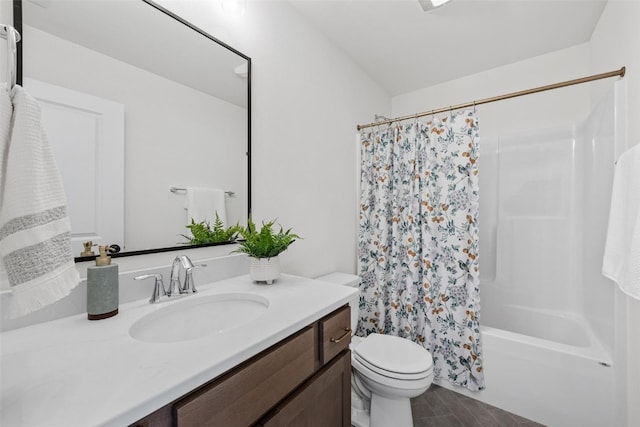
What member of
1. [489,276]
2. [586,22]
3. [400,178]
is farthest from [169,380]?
[586,22]

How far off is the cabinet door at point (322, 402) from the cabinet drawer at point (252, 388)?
3cm

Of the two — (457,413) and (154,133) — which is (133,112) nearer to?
(154,133)

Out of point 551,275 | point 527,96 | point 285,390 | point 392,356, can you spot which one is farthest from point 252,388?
point 527,96

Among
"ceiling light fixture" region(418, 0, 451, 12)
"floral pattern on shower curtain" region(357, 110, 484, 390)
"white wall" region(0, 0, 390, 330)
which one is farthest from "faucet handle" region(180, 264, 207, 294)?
"ceiling light fixture" region(418, 0, 451, 12)

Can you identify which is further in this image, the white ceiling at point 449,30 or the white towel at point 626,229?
the white ceiling at point 449,30

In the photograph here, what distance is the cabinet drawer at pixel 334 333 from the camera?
940 mm

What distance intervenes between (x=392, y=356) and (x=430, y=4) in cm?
198

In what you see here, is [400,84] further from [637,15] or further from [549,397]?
[549,397]

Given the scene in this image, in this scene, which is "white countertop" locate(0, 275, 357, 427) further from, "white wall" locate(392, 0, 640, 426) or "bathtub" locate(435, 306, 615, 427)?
"white wall" locate(392, 0, 640, 426)

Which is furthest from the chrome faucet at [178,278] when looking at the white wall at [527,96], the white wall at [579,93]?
the white wall at [527,96]

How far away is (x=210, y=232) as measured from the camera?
1249 millimetres

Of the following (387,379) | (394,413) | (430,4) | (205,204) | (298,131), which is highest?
(430,4)

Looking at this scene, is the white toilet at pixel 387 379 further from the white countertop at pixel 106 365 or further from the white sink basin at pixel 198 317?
the white countertop at pixel 106 365

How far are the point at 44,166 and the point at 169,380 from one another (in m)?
0.47
